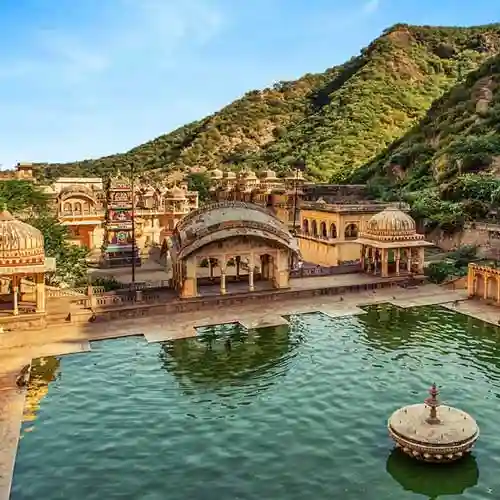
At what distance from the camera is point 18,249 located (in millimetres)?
24656

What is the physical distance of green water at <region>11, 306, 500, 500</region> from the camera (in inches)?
511

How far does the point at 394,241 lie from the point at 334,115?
53998mm

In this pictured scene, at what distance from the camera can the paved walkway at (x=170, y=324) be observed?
1786 cm

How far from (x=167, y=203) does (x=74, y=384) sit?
2867 centimetres

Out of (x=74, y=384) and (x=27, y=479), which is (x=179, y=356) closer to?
(x=74, y=384)

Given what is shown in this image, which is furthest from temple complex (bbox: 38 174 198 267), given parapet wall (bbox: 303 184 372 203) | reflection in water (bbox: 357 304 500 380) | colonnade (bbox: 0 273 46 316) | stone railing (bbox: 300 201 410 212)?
reflection in water (bbox: 357 304 500 380)

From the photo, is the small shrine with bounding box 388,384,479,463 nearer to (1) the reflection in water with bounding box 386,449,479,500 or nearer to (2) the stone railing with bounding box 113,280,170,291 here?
(1) the reflection in water with bounding box 386,449,479,500

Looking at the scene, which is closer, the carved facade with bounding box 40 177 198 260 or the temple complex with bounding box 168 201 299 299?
the temple complex with bounding box 168 201 299 299

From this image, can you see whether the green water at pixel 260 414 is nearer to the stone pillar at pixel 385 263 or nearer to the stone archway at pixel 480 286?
the stone archway at pixel 480 286

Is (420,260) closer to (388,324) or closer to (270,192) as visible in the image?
(388,324)

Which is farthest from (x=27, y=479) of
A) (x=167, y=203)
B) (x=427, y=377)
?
(x=167, y=203)

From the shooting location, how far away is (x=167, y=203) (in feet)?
152

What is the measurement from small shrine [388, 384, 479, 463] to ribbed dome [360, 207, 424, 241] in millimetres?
17627

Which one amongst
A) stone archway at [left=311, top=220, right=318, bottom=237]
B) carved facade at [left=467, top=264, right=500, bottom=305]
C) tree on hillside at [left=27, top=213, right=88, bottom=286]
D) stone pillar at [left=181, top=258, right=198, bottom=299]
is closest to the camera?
stone pillar at [left=181, top=258, right=198, bottom=299]
